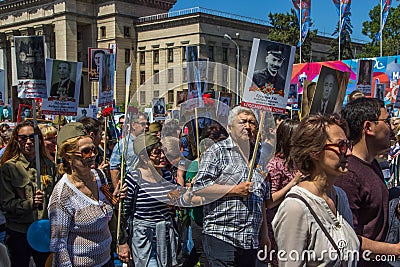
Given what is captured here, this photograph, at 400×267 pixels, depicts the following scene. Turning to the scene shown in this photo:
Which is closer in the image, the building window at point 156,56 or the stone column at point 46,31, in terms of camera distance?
the building window at point 156,56

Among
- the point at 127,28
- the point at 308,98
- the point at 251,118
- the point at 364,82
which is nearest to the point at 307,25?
the point at 364,82

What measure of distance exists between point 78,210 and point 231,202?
1198 mm

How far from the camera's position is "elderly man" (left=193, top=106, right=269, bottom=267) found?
13.8ft

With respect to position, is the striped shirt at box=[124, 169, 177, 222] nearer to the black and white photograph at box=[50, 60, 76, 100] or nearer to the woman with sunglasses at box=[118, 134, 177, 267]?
the woman with sunglasses at box=[118, 134, 177, 267]

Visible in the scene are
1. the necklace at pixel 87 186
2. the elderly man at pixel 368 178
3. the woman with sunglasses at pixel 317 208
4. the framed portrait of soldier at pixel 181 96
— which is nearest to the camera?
the woman with sunglasses at pixel 317 208

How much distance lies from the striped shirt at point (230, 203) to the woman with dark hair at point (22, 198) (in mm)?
1537

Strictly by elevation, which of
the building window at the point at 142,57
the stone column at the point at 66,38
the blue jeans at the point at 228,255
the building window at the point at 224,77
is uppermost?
the stone column at the point at 66,38

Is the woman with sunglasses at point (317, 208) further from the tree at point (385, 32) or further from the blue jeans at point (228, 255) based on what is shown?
the tree at point (385, 32)

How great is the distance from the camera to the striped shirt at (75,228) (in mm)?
3771

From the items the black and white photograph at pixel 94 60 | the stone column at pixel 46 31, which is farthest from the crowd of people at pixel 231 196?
the stone column at pixel 46 31

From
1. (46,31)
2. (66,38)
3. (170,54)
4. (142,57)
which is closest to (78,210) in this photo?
(170,54)

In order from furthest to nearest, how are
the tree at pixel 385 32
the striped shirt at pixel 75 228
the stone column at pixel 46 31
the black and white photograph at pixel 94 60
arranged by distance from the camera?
1. the stone column at pixel 46 31
2. the tree at pixel 385 32
3. the black and white photograph at pixel 94 60
4. the striped shirt at pixel 75 228

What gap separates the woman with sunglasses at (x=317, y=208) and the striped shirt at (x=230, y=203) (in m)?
1.36

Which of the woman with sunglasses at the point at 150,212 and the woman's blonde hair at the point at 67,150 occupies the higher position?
the woman's blonde hair at the point at 67,150
